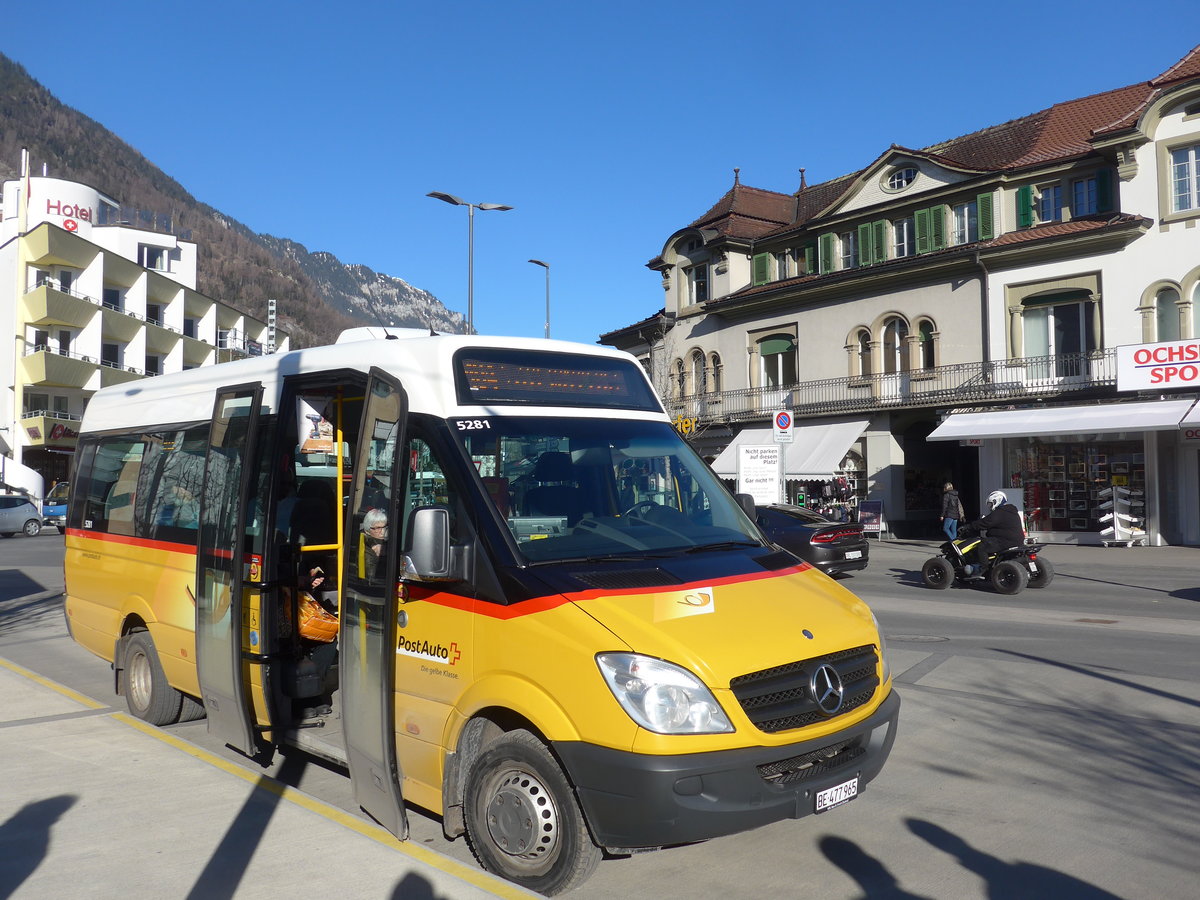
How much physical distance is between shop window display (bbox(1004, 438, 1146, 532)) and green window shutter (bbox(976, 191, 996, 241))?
6.29 metres

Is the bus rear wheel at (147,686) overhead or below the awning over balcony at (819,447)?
below

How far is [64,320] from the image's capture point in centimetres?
5141

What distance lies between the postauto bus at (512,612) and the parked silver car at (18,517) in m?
33.0

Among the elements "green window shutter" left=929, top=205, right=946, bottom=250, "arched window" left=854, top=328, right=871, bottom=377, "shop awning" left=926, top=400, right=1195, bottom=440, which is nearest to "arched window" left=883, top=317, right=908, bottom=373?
"arched window" left=854, top=328, right=871, bottom=377

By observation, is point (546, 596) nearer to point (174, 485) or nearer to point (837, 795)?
point (837, 795)

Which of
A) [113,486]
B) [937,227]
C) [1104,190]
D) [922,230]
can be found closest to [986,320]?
[937,227]

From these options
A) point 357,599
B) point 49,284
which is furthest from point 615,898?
point 49,284

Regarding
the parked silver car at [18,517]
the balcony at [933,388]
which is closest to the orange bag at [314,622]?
the balcony at [933,388]

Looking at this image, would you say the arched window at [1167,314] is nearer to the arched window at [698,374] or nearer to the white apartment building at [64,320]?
the arched window at [698,374]

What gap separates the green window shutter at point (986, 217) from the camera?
29.9 meters

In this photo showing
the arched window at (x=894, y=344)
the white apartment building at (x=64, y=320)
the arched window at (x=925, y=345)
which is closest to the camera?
the arched window at (x=925, y=345)

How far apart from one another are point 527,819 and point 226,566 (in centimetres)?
305

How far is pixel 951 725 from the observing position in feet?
24.2

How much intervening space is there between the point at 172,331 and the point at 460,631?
6254cm
